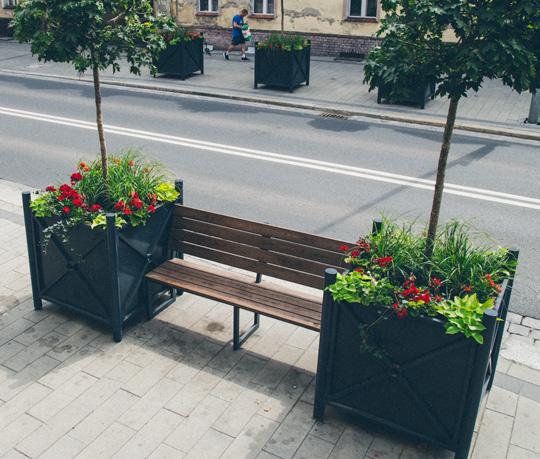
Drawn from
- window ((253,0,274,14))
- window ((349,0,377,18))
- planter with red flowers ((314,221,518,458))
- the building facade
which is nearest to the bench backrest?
planter with red flowers ((314,221,518,458))

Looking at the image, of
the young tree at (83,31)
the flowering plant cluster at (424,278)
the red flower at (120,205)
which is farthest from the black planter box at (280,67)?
the flowering plant cluster at (424,278)

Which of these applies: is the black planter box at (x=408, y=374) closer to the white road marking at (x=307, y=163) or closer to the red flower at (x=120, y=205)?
the red flower at (x=120, y=205)

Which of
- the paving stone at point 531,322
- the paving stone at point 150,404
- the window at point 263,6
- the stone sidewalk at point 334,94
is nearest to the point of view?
the paving stone at point 150,404

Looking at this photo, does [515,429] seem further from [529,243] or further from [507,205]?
[507,205]

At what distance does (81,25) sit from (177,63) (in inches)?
527

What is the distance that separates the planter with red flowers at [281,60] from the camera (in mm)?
17141

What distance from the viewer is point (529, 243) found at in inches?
337

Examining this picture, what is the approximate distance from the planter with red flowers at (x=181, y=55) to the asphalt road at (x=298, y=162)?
250cm

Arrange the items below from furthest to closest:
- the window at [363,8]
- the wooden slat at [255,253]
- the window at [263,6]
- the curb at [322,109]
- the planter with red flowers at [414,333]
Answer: the window at [263,6] → the window at [363,8] → the curb at [322,109] → the wooden slat at [255,253] → the planter with red flowers at [414,333]

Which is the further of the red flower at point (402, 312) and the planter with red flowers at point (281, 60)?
the planter with red flowers at point (281, 60)

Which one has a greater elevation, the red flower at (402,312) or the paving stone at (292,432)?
the red flower at (402,312)

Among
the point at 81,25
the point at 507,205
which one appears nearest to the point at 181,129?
the point at 507,205

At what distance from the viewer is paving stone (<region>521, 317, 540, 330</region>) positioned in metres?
6.57

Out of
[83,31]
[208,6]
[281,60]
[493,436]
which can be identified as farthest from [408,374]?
[208,6]
